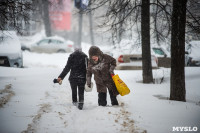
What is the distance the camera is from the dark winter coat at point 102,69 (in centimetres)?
575

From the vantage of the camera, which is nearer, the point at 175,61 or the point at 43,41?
the point at 175,61

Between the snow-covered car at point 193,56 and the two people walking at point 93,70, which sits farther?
the snow-covered car at point 193,56

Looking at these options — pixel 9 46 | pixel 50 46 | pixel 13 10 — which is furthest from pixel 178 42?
pixel 50 46

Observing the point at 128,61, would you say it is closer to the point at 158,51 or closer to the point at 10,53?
the point at 158,51

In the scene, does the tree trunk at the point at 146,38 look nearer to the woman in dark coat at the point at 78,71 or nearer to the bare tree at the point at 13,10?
the woman in dark coat at the point at 78,71

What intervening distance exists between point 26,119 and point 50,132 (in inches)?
30.3

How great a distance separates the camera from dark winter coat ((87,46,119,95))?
18.9 ft

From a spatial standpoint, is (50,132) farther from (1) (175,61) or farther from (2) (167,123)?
(1) (175,61)

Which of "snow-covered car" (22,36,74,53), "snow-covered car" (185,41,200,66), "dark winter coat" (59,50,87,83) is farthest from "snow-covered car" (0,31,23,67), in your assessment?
"snow-covered car" (22,36,74,53)

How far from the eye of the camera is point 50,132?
4.21 meters

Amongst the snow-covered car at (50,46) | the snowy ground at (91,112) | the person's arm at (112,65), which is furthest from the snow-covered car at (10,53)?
the snow-covered car at (50,46)

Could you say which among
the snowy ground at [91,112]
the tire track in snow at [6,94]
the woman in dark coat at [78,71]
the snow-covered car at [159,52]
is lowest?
the snowy ground at [91,112]

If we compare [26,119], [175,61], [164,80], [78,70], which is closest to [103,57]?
[78,70]

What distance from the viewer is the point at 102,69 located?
229 inches
